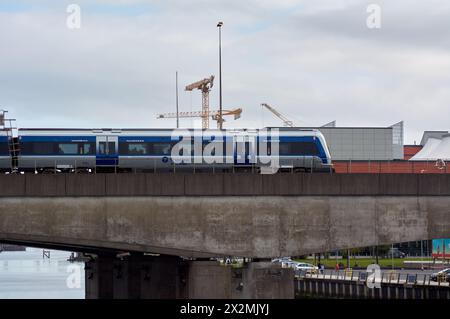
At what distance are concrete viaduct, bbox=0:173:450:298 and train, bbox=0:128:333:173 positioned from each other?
12606mm

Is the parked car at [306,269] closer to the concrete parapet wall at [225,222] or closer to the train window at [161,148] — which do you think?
the train window at [161,148]

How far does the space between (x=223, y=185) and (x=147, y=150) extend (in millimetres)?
15561

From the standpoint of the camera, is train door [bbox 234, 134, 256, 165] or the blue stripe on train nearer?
train door [bbox 234, 134, 256, 165]

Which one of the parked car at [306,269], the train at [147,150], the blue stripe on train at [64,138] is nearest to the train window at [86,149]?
the train at [147,150]

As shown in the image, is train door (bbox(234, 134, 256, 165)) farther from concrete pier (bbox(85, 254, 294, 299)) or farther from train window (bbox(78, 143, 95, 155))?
train window (bbox(78, 143, 95, 155))

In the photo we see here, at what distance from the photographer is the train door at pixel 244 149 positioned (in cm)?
6800

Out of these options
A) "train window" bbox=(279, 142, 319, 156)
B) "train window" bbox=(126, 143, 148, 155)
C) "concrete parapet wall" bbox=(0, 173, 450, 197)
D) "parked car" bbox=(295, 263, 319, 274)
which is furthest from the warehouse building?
"concrete parapet wall" bbox=(0, 173, 450, 197)

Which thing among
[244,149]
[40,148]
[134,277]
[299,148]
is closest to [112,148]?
[40,148]

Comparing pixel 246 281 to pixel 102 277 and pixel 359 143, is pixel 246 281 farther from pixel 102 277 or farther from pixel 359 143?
pixel 359 143

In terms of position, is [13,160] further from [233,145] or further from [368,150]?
[368,150]

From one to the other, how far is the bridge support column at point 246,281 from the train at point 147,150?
559 inches

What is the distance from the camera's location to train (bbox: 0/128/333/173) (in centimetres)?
6756
